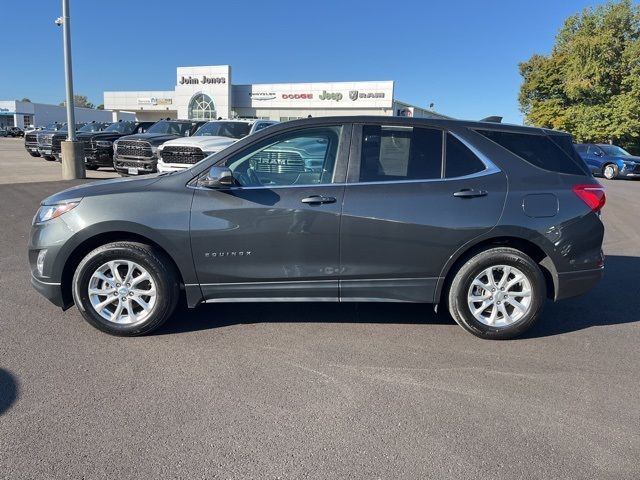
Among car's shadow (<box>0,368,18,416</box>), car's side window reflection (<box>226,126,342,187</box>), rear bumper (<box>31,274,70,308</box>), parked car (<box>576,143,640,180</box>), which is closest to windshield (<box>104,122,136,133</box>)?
rear bumper (<box>31,274,70,308</box>)

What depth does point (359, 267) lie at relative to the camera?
13.5 ft

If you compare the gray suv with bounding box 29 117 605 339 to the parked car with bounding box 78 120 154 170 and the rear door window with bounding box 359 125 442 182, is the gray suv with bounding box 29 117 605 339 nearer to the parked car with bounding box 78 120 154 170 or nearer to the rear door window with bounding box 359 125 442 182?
the rear door window with bounding box 359 125 442 182

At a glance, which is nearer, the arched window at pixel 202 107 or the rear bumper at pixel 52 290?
the rear bumper at pixel 52 290

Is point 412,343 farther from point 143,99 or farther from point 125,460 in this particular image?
point 143,99

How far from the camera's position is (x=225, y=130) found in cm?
1309

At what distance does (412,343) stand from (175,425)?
206 cm

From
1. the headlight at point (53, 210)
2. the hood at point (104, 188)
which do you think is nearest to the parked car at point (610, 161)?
the hood at point (104, 188)

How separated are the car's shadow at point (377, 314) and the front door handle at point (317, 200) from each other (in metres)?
1.21

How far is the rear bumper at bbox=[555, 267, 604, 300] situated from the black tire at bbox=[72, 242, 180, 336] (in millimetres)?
3275

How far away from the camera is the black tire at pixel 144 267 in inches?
159

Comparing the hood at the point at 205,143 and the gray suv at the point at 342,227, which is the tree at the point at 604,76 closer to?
the hood at the point at 205,143

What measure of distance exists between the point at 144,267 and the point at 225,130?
9.59 m

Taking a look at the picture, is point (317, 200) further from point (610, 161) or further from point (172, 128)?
point (610, 161)

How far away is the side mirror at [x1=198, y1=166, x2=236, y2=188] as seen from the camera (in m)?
3.91
